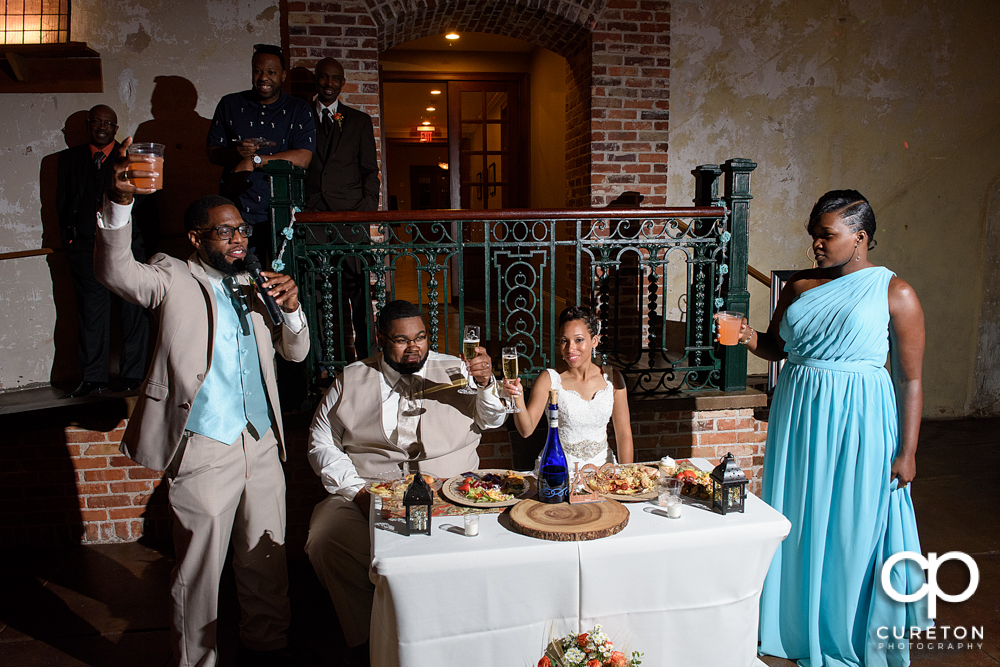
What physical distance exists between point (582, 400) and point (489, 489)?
2.75ft

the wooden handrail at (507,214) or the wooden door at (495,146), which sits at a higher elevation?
the wooden door at (495,146)

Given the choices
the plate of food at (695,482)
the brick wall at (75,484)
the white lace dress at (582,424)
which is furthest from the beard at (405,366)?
the brick wall at (75,484)

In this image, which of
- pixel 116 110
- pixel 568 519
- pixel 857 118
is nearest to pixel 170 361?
pixel 568 519

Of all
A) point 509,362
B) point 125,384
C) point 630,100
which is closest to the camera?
point 509,362

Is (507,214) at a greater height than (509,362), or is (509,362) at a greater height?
(507,214)

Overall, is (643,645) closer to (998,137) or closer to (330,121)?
(330,121)

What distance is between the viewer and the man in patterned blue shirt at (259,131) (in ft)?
12.8

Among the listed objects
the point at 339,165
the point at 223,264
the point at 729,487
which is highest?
the point at 339,165

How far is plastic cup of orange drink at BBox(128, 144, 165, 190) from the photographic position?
6.66ft

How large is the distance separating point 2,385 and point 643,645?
4723mm

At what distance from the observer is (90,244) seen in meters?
4.20

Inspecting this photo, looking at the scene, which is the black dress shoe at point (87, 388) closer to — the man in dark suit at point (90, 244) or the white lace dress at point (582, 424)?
the man in dark suit at point (90, 244)

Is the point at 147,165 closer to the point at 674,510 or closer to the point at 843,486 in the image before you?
the point at 674,510

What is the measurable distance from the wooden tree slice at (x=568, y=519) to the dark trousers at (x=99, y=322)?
3.14 m
